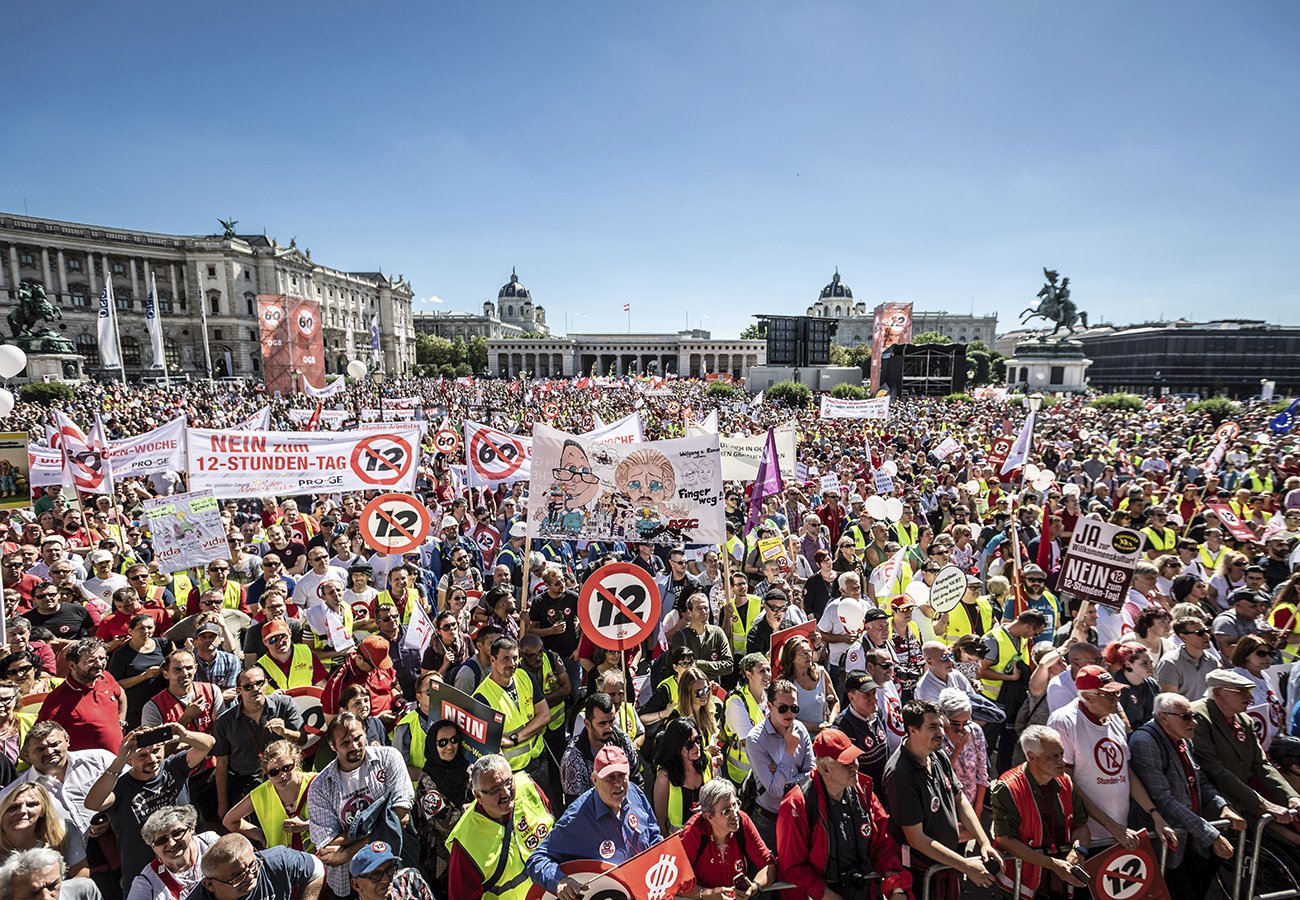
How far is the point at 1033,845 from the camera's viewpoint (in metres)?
3.38

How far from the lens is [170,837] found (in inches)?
111

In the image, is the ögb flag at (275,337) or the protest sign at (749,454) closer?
the protest sign at (749,454)

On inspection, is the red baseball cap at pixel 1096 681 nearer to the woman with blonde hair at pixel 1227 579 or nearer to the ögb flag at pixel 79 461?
the woman with blonde hair at pixel 1227 579

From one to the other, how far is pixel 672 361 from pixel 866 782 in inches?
4657

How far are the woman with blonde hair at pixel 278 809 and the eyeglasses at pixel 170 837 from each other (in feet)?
1.85

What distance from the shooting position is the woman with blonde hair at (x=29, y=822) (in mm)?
2988

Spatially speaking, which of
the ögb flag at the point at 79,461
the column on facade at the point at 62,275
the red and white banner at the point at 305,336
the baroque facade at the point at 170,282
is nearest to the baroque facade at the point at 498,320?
the baroque facade at the point at 170,282

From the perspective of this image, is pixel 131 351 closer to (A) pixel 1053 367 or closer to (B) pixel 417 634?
(B) pixel 417 634

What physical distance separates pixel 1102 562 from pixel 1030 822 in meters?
2.93

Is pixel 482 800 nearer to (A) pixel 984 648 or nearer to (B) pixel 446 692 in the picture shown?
(B) pixel 446 692

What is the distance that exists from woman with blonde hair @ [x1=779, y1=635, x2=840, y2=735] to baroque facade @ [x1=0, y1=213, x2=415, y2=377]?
74566 millimetres


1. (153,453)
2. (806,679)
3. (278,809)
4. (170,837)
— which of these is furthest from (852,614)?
(153,453)

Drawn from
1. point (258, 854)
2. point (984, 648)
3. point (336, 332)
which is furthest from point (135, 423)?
point (336, 332)

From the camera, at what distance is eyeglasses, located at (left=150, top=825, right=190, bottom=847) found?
281 centimetres
